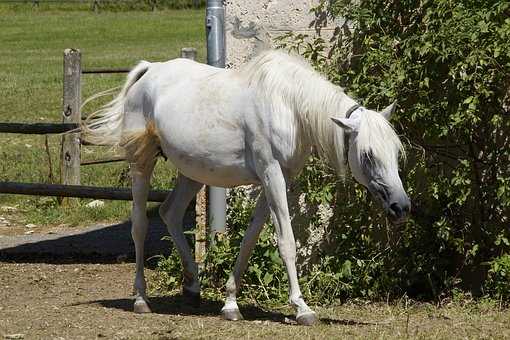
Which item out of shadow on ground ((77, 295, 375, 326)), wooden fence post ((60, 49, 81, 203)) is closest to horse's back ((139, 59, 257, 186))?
shadow on ground ((77, 295, 375, 326))

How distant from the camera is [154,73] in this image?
7.99 metres

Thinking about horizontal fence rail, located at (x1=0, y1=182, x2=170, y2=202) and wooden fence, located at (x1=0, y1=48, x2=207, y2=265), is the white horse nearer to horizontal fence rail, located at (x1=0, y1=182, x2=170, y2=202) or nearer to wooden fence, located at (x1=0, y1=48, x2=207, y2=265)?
wooden fence, located at (x1=0, y1=48, x2=207, y2=265)

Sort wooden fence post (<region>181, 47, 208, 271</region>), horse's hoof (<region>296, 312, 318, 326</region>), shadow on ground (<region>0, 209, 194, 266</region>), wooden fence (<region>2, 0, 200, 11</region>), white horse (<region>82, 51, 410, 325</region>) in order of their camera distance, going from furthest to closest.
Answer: wooden fence (<region>2, 0, 200, 11</region>), shadow on ground (<region>0, 209, 194, 266</region>), wooden fence post (<region>181, 47, 208, 271</region>), horse's hoof (<region>296, 312, 318, 326</region>), white horse (<region>82, 51, 410, 325</region>)

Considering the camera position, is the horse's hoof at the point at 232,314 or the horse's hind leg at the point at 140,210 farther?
the horse's hind leg at the point at 140,210

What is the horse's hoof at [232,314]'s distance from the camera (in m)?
7.31

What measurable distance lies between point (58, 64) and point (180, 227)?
19.4 metres

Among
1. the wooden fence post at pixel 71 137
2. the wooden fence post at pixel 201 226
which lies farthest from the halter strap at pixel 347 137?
the wooden fence post at pixel 71 137

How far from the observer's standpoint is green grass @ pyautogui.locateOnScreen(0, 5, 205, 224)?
510 inches

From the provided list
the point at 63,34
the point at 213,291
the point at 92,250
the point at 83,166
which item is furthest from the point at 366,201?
the point at 63,34

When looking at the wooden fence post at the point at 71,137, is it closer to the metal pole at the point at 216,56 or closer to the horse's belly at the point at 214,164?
the metal pole at the point at 216,56

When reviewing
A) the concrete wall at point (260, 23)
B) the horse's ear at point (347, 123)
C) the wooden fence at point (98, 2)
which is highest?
the concrete wall at point (260, 23)

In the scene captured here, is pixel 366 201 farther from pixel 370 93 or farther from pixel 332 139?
pixel 332 139

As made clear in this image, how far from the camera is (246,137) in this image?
23.7 feet

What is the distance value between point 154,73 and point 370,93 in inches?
60.3
